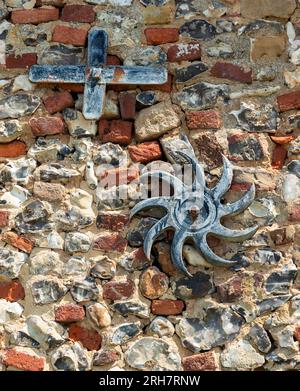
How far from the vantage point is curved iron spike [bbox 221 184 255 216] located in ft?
9.41

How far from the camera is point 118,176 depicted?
2.98 metres

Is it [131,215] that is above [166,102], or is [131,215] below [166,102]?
below

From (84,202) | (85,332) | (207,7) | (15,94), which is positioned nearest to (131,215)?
(84,202)

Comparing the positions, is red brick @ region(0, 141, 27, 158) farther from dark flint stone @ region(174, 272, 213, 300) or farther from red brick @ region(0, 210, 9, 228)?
dark flint stone @ region(174, 272, 213, 300)

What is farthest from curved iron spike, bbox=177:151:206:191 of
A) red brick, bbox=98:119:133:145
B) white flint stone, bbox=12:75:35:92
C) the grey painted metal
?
white flint stone, bbox=12:75:35:92

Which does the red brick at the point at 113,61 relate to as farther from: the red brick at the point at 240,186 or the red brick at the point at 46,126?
the red brick at the point at 240,186

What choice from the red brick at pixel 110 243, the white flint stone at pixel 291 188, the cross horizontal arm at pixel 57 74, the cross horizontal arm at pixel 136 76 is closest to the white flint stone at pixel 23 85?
the cross horizontal arm at pixel 57 74

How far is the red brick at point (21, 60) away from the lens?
3.14m

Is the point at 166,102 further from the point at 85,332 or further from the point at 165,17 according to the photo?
the point at 85,332

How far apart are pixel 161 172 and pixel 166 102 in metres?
0.31

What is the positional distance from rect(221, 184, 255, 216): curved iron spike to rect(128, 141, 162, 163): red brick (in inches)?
13.3

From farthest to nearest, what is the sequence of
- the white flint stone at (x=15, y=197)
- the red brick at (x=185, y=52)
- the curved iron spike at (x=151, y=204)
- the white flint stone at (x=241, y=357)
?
the red brick at (x=185, y=52)
the white flint stone at (x=15, y=197)
the curved iron spike at (x=151, y=204)
the white flint stone at (x=241, y=357)

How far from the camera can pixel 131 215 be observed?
291 cm

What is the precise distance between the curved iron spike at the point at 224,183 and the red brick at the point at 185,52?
1.52 feet
